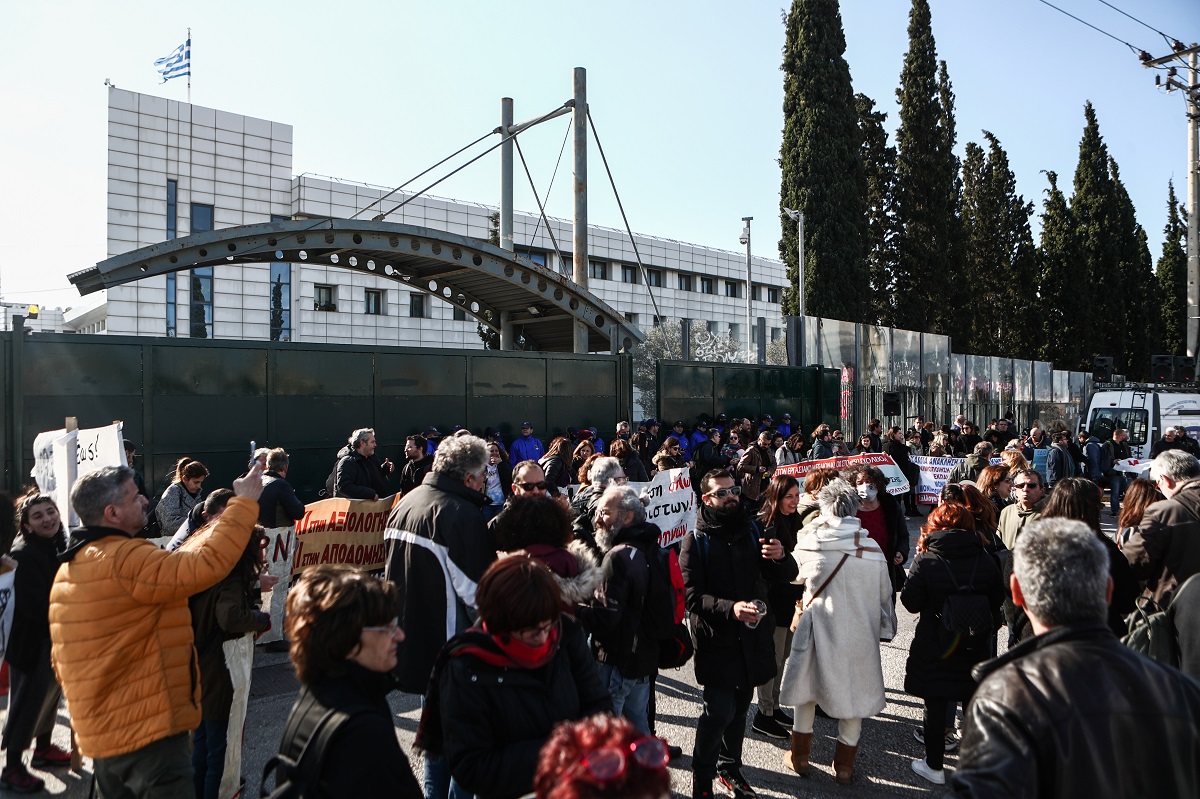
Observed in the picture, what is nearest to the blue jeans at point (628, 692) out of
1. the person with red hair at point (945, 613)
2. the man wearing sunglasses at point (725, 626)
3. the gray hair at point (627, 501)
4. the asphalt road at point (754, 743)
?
the man wearing sunglasses at point (725, 626)

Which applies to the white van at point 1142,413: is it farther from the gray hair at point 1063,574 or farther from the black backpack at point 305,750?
the black backpack at point 305,750

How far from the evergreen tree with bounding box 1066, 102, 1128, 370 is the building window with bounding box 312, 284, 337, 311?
37.5 metres

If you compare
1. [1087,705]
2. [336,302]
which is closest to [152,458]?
[1087,705]

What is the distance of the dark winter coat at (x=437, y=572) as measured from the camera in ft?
13.4

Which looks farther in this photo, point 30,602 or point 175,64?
point 175,64

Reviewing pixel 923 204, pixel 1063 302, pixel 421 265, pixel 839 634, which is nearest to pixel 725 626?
pixel 839 634

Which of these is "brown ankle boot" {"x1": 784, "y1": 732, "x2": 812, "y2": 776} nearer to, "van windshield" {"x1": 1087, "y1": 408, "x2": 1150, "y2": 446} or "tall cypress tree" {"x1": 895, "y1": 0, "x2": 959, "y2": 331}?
"van windshield" {"x1": 1087, "y1": 408, "x2": 1150, "y2": 446}

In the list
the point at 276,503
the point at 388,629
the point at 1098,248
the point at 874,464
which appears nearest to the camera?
the point at 388,629

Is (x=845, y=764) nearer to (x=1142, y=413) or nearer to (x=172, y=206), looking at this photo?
(x=1142, y=413)

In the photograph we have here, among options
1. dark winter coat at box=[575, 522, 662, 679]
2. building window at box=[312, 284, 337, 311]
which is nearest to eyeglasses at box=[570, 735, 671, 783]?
dark winter coat at box=[575, 522, 662, 679]

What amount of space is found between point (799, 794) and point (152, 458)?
10.3 meters

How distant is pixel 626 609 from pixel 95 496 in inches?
93.3

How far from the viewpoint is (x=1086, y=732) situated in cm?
207

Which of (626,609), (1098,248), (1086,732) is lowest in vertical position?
(626,609)
